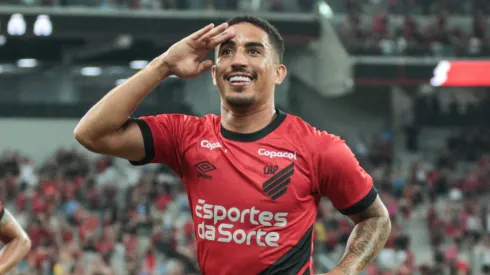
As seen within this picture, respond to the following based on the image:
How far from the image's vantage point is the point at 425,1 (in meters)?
25.7

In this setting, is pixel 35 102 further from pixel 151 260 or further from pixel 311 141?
pixel 311 141

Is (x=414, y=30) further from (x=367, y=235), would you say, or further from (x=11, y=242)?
(x=367, y=235)

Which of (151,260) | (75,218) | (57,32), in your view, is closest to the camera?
(151,260)

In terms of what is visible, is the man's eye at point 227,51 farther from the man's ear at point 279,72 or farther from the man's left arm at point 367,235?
the man's left arm at point 367,235

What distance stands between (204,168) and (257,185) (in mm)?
280

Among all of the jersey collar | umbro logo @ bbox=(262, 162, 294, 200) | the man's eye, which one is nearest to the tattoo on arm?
Result: umbro logo @ bbox=(262, 162, 294, 200)

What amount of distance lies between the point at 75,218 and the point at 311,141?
13.4 m

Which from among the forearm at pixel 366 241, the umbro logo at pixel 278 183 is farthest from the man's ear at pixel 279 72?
the forearm at pixel 366 241

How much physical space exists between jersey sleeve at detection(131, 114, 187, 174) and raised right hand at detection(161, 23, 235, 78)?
28 centimetres

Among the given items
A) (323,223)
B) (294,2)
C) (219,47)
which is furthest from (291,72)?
(219,47)

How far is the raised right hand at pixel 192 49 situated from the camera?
4176mm

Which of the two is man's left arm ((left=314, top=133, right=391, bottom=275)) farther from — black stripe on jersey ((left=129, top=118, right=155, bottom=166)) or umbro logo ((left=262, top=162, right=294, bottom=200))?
black stripe on jersey ((left=129, top=118, right=155, bottom=166))

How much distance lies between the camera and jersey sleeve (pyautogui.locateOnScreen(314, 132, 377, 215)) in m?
4.24

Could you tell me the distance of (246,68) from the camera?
421 centimetres
